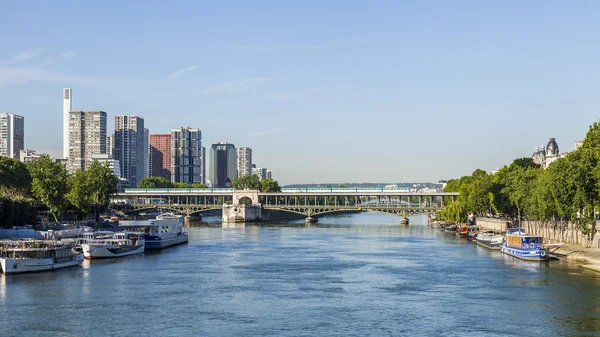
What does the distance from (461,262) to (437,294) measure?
879 inches

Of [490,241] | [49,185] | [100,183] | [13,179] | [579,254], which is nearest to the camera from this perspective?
[579,254]

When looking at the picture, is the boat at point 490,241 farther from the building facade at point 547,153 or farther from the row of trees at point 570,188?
the building facade at point 547,153

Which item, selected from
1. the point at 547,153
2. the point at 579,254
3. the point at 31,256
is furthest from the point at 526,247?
the point at 547,153

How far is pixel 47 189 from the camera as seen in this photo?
107m

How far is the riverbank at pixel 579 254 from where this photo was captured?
216 feet

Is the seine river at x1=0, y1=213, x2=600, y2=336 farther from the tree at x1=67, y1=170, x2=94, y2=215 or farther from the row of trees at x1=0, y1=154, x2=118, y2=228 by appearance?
the tree at x1=67, y1=170, x2=94, y2=215

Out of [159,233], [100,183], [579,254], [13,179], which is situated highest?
[13,179]

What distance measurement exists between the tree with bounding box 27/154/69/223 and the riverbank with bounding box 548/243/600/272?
217 feet

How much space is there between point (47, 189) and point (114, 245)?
32284 mm

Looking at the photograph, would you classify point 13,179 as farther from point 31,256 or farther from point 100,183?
point 31,256

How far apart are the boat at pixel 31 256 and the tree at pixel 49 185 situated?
136 ft

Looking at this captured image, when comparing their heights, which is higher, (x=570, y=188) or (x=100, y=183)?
(x=100, y=183)

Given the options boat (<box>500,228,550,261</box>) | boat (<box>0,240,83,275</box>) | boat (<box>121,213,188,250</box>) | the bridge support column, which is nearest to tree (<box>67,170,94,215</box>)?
boat (<box>121,213,188,250</box>)

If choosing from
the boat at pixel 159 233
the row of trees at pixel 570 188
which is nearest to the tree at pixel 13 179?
the boat at pixel 159 233
